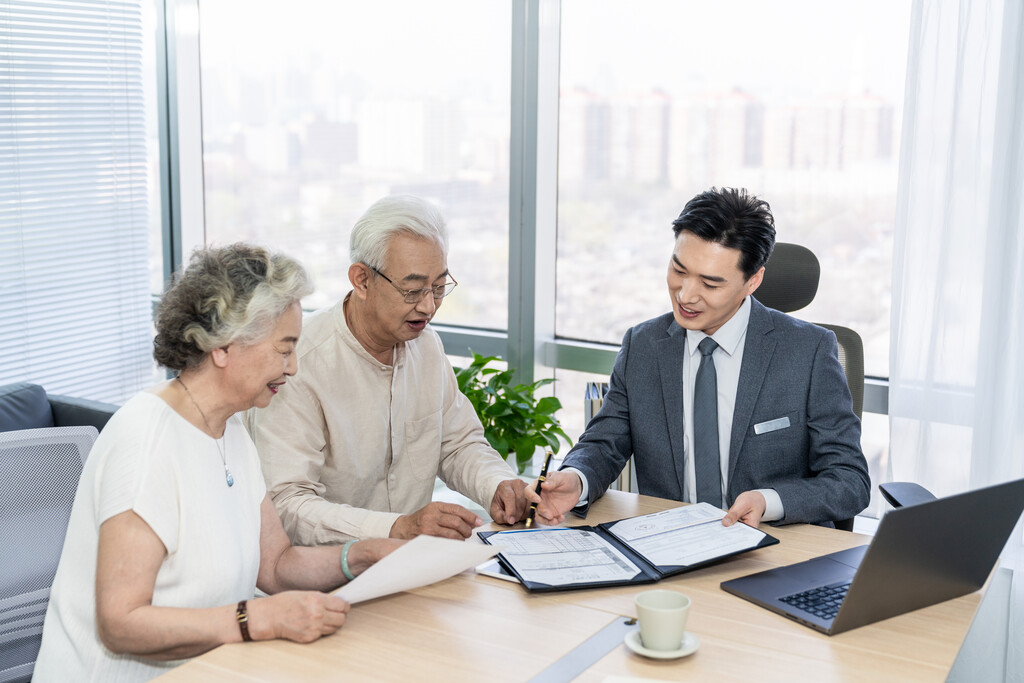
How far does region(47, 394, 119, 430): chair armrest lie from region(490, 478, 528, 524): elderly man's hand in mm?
1909

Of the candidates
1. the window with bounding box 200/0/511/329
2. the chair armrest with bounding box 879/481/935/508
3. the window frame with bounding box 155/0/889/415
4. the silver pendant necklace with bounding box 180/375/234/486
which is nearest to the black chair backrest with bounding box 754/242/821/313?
the chair armrest with bounding box 879/481/935/508

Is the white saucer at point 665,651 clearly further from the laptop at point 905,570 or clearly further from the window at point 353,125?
the window at point 353,125

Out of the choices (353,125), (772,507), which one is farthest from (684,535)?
(353,125)

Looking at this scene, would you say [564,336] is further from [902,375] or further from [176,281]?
[176,281]

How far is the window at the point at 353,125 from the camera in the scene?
4.02 meters

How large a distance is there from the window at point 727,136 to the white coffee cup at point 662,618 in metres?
2.09

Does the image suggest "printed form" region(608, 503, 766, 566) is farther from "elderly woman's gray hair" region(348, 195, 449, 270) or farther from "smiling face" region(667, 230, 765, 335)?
"elderly woman's gray hair" region(348, 195, 449, 270)

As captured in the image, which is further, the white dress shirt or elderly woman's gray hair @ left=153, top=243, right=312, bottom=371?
the white dress shirt

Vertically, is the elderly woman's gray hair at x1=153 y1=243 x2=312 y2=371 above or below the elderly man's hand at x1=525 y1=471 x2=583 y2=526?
above

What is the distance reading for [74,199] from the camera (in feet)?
13.6

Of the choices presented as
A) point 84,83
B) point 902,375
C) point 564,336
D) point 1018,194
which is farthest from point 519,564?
point 84,83

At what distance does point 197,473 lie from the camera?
1703 mm

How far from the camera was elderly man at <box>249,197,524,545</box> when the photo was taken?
2.10 meters

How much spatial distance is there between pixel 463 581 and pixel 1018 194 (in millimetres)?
1996
